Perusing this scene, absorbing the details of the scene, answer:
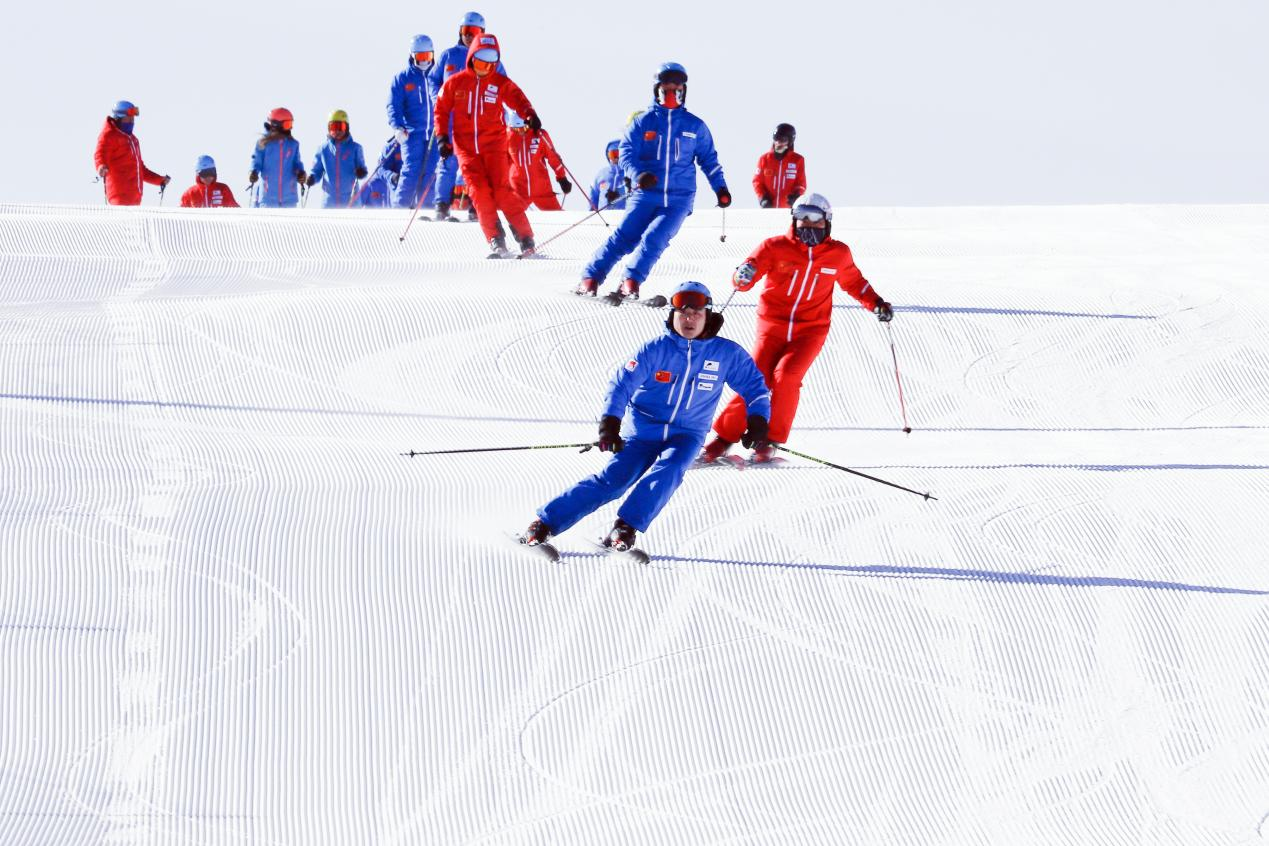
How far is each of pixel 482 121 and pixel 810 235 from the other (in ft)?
14.3

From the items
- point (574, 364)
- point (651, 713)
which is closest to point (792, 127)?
point (574, 364)

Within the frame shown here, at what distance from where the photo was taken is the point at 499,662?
5898 millimetres

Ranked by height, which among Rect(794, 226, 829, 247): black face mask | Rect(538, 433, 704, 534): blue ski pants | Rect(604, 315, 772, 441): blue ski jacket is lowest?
Rect(538, 433, 704, 534): blue ski pants

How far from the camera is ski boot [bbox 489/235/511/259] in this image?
41.9 feet

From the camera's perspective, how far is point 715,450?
8.58 metres

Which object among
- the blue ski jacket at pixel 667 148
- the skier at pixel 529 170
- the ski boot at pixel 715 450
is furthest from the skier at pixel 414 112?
the ski boot at pixel 715 450

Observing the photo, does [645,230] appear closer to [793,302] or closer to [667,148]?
[667,148]

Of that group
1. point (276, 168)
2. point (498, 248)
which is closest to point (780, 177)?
point (498, 248)

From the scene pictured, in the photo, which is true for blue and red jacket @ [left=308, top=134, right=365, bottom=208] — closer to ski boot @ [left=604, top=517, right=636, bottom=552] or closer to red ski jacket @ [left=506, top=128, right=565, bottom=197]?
red ski jacket @ [left=506, top=128, right=565, bottom=197]

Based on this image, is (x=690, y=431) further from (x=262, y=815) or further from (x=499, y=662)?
(x=262, y=815)

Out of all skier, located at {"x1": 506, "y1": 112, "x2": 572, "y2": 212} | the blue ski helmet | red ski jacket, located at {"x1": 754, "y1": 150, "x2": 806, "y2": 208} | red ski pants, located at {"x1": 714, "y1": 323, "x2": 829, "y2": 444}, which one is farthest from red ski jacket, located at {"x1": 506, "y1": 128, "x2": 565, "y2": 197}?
the blue ski helmet

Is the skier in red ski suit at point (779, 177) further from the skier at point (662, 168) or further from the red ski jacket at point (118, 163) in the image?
the red ski jacket at point (118, 163)

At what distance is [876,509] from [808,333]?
134 centimetres

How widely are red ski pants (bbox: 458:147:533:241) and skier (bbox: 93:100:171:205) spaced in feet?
18.6
